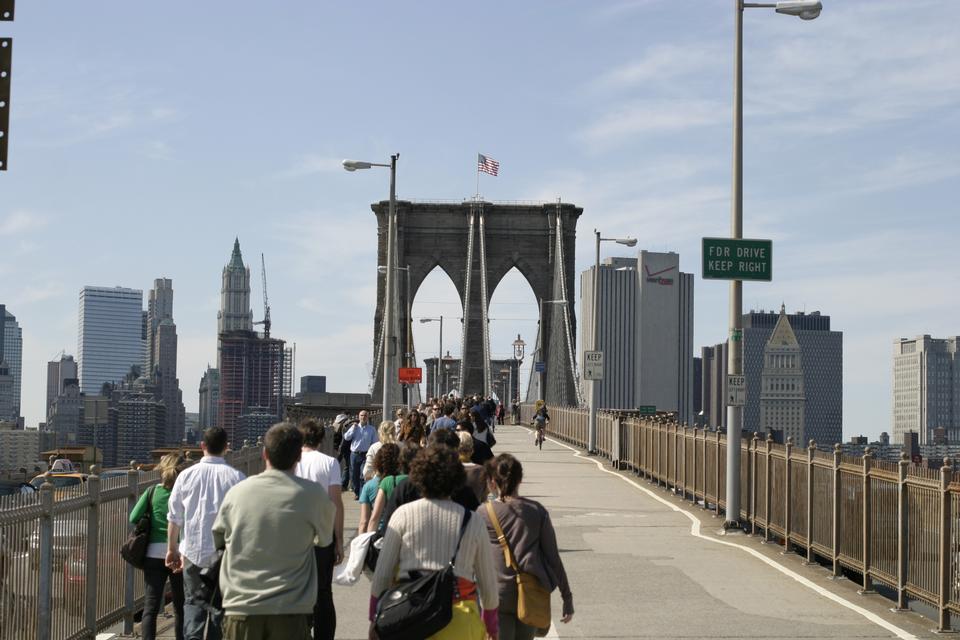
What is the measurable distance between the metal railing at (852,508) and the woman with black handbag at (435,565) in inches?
244

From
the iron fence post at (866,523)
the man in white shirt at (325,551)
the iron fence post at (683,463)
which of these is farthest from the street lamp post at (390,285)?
the man in white shirt at (325,551)

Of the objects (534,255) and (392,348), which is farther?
(534,255)

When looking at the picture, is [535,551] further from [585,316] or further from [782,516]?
[585,316]

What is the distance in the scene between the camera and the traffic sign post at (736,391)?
20.9 metres

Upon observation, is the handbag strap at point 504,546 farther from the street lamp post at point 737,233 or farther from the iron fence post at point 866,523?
the street lamp post at point 737,233

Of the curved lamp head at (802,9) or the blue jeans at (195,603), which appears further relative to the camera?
the curved lamp head at (802,9)

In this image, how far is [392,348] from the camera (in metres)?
37.1

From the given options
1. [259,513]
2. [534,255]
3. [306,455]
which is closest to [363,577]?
[306,455]

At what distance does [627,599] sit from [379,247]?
90.8 meters

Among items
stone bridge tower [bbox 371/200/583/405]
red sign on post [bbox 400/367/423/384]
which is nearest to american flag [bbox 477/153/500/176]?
stone bridge tower [bbox 371/200/583/405]

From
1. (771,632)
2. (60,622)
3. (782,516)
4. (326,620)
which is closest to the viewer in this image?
(326,620)

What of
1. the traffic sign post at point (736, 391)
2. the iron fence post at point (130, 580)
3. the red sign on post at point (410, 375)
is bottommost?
the iron fence post at point (130, 580)

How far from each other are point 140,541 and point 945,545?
6636 millimetres

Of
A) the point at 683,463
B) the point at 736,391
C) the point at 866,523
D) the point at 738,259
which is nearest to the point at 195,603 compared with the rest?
the point at 866,523
